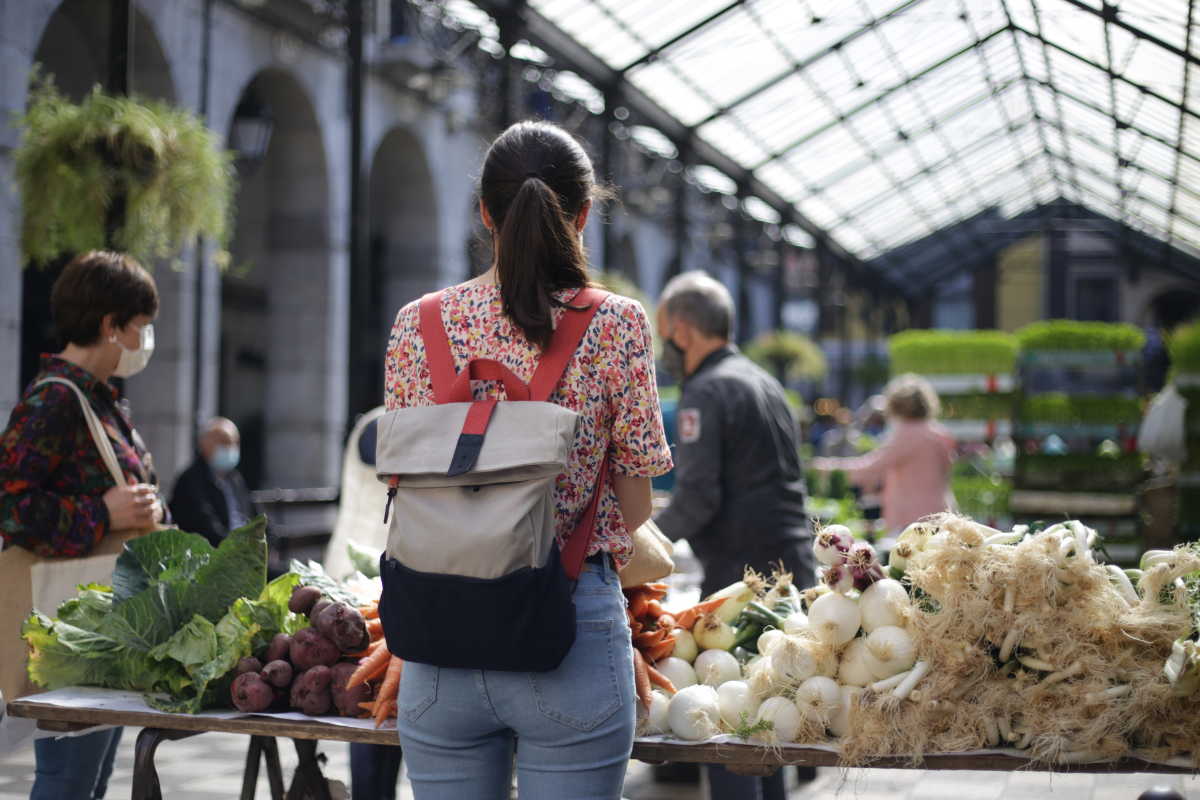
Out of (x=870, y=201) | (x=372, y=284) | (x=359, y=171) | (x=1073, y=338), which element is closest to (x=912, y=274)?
(x=870, y=201)

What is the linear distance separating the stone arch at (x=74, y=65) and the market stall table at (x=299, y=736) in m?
8.31

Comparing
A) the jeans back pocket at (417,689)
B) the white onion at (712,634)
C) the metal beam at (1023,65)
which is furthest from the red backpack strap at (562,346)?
the metal beam at (1023,65)

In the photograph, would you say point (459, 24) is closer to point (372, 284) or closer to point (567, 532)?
point (372, 284)

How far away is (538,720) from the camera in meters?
1.64

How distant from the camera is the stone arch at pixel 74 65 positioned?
982 centimetres

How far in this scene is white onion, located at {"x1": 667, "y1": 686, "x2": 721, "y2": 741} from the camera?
89.3 inches

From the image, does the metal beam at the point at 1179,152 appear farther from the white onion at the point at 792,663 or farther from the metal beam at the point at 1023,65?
the white onion at the point at 792,663

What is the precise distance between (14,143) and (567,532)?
7060 millimetres

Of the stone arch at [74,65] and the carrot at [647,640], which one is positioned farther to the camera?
the stone arch at [74,65]

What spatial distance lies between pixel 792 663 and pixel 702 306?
155 centimetres

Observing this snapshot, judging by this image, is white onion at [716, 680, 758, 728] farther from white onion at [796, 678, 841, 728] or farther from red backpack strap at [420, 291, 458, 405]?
red backpack strap at [420, 291, 458, 405]

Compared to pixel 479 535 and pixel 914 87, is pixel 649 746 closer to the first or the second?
pixel 479 535

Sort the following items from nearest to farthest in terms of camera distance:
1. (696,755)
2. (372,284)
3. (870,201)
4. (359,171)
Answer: (696,755)
(359,171)
(372,284)
(870,201)

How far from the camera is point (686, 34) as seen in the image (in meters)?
10.4
